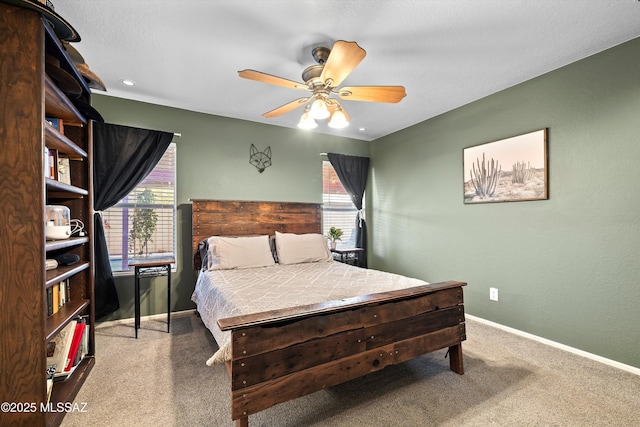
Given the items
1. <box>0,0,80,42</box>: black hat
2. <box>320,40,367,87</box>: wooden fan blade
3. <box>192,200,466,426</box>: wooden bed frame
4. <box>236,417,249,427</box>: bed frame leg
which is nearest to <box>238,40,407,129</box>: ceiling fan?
<box>320,40,367,87</box>: wooden fan blade

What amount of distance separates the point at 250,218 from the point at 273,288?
1.68 meters

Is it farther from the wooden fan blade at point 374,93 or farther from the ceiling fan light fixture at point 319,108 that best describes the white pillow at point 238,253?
the wooden fan blade at point 374,93

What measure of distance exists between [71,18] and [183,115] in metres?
1.62

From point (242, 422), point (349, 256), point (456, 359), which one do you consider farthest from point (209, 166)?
point (456, 359)

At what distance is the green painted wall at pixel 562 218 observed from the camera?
225 cm

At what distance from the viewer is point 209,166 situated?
3684 mm

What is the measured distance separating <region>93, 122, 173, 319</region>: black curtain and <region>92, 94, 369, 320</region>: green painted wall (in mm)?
147

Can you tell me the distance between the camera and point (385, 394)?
6.23 feet

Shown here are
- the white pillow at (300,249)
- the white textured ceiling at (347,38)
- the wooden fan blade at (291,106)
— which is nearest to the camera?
the white textured ceiling at (347,38)

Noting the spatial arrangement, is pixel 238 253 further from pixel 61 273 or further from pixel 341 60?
pixel 341 60

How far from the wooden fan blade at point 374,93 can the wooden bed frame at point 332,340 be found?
149 centimetres

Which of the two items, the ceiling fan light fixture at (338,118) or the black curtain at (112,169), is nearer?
the ceiling fan light fixture at (338,118)

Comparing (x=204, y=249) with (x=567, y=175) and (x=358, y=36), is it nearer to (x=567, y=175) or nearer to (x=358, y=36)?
(x=358, y=36)

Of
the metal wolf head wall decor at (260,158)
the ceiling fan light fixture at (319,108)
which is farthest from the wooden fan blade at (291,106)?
the metal wolf head wall decor at (260,158)
